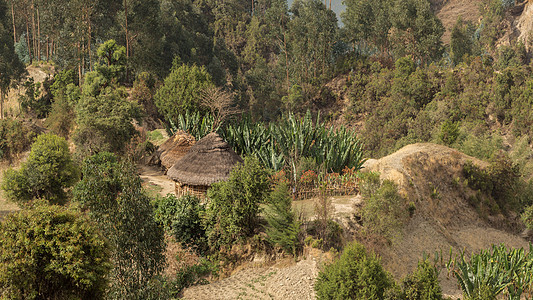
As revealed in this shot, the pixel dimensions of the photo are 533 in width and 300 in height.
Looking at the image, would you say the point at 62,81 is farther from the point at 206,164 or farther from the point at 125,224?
the point at 125,224

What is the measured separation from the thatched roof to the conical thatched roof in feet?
11.5

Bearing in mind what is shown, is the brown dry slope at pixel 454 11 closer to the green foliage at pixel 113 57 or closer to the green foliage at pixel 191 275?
the green foliage at pixel 113 57

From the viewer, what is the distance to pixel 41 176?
17031 millimetres

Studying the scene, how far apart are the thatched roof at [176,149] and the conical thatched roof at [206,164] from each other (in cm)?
→ 349

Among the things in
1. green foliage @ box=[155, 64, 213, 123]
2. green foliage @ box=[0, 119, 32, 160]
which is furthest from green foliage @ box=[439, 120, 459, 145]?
green foliage @ box=[0, 119, 32, 160]

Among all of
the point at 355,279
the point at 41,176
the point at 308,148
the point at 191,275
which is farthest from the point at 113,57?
the point at 355,279

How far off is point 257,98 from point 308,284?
41395 millimetres

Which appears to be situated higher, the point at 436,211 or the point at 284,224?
the point at 284,224

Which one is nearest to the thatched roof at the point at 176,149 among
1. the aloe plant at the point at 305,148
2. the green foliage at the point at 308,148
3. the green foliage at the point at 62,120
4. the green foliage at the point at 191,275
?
the aloe plant at the point at 305,148

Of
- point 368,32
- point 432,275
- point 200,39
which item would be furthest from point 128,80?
point 432,275

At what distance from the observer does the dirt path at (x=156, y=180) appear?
65.8 feet

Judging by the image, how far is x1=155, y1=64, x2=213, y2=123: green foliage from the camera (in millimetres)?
27266

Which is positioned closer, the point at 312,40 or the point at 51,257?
the point at 51,257

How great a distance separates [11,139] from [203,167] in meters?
15.0
